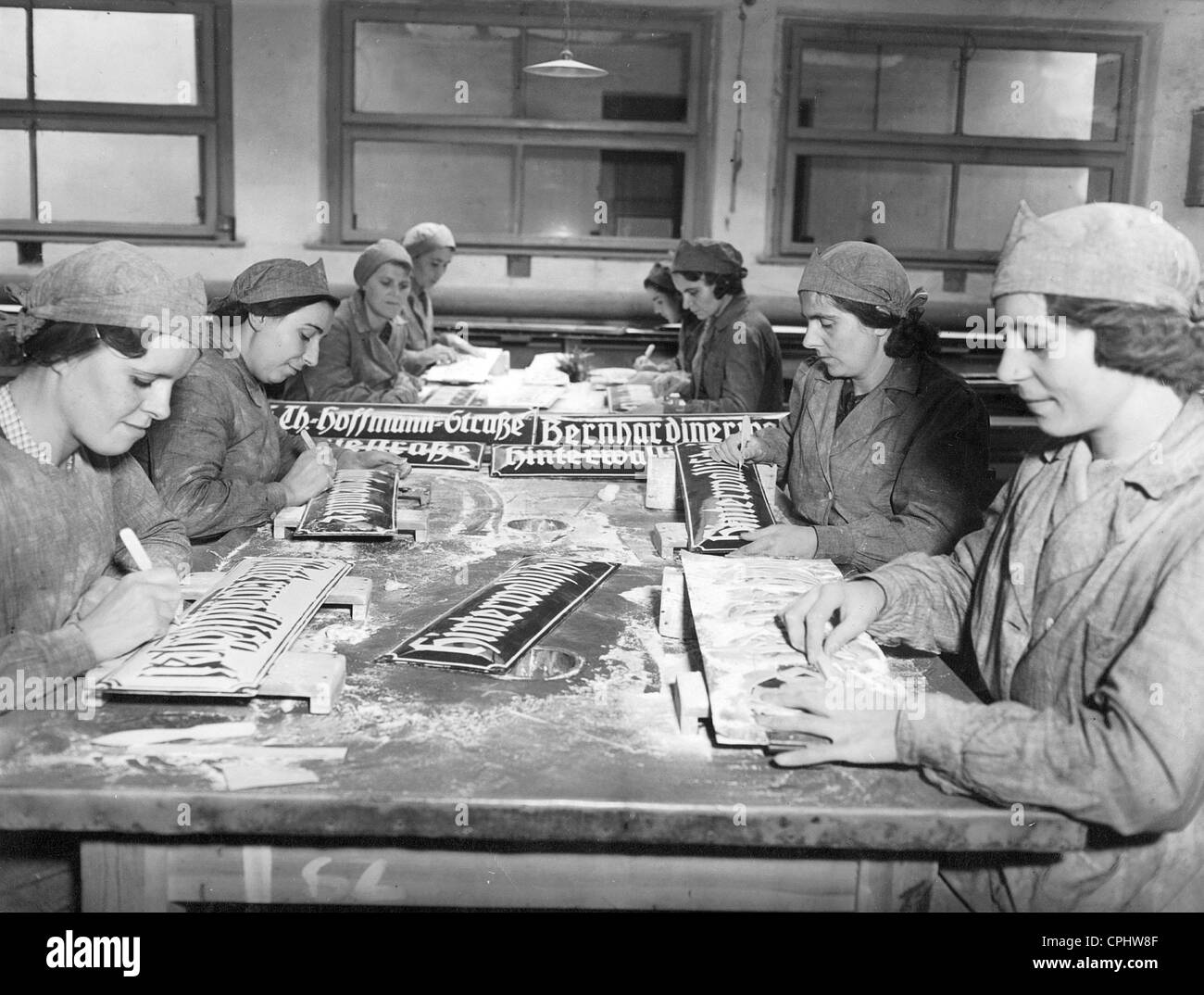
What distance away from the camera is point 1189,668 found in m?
1.52

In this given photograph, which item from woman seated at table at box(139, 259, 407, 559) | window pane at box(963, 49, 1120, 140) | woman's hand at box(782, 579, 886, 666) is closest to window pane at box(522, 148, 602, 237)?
window pane at box(963, 49, 1120, 140)

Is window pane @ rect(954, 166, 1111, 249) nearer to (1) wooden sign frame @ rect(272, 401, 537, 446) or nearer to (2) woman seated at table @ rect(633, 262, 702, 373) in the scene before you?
(2) woman seated at table @ rect(633, 262, 702, 373)

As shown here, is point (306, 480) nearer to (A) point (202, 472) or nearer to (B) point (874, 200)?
(A) point (202, 472)

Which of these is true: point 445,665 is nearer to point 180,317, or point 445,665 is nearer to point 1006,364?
point 180,317

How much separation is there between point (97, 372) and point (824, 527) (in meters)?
1.66

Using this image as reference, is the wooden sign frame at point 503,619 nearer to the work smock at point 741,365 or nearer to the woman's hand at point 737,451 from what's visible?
the woman's hand at point 737,451

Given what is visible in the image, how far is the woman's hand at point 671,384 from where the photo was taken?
6039 millimetres

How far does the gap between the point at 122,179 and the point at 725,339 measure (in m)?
5.17

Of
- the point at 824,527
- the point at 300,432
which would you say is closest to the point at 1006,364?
the point at 824,527

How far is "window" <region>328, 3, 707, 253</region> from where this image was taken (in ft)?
25.4

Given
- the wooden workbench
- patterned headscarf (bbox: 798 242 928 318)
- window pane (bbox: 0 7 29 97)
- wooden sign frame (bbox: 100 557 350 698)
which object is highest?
window pane (bbox: 0 7 29 97)

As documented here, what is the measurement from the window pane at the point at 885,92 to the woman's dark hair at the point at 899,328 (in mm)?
6146

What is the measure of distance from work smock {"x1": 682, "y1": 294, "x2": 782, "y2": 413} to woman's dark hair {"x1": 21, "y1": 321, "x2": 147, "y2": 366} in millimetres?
3191

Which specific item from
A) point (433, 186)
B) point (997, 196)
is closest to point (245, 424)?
point (433, 186)
